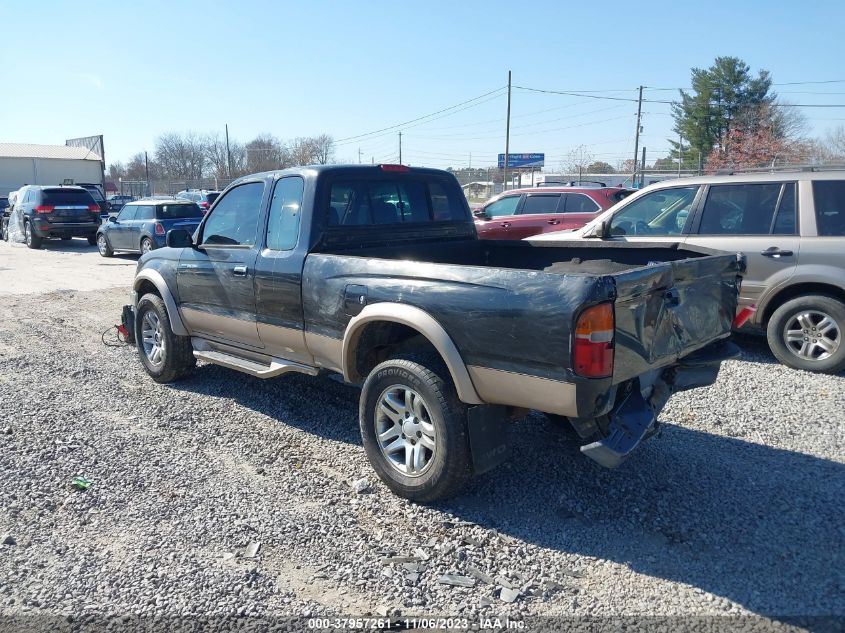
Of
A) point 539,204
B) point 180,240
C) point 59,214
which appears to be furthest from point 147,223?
point 180,240

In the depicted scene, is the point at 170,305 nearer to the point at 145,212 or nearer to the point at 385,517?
the point at 385,517

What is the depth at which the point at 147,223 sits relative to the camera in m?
16.8

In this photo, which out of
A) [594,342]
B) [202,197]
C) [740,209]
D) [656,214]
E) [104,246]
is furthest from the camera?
[202,197]

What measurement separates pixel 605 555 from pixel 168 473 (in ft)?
9.19

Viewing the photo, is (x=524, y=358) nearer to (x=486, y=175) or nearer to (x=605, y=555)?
(x=605, y=555)

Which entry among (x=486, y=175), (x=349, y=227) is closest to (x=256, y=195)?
(x=349, y=227)

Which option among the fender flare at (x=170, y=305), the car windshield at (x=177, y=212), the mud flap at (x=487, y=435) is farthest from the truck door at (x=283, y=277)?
the car windshield at (x=177, y=212)

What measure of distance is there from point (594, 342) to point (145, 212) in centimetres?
1645

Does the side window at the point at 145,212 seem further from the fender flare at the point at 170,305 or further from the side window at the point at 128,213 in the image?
the fender flare at the point at 170,305

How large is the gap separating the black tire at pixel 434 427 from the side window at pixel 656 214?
14.4 ft

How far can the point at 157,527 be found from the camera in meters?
3.68

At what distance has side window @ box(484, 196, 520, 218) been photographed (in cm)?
1306

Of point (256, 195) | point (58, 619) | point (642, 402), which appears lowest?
point (58, 619)

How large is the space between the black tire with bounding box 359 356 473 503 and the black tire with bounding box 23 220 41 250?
68.1ft
